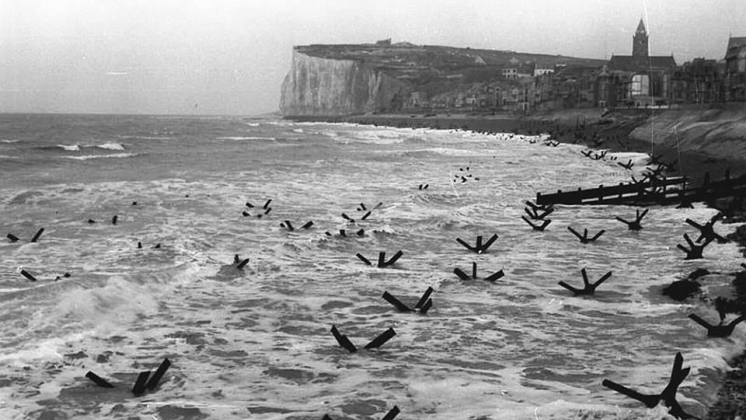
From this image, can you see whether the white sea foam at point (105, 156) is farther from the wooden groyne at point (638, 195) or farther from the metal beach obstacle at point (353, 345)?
the metal beach obstacle at point (353, 345)

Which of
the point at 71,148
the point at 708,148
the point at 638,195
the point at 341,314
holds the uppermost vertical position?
the point at 708,148

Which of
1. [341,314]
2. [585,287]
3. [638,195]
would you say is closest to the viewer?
[341,314]

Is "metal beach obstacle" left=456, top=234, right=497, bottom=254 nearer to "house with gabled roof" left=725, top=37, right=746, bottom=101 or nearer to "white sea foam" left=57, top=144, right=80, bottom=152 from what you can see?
"white sea foam" left=57, top=144, right=80, bottom=152

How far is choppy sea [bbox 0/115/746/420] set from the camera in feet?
26.5

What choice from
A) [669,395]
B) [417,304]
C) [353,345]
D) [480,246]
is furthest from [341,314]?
[480,246]

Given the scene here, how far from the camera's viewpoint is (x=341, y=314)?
11.7 meters

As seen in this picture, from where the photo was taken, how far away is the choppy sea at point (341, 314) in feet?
26.5

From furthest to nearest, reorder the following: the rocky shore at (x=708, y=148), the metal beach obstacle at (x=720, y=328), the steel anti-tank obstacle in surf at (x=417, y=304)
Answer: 1. the steel anti-tank obstacle in surf at (x=417, y=304)
2. the metal beach obstacle at (x=720, y=328)
3. the rocky shore at (x=708, y=148)

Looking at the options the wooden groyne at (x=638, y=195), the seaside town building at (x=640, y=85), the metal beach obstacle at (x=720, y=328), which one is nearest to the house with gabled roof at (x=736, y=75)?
the seaside town building at (x=640, y=85)

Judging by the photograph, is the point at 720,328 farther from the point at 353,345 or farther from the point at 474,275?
the point at 353,345

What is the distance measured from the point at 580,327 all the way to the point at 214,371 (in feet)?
18.3

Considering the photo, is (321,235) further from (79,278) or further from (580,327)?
(580,327)

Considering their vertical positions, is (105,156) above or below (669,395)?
above

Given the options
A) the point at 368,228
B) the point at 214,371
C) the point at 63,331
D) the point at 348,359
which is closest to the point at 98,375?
the point at 214,371
